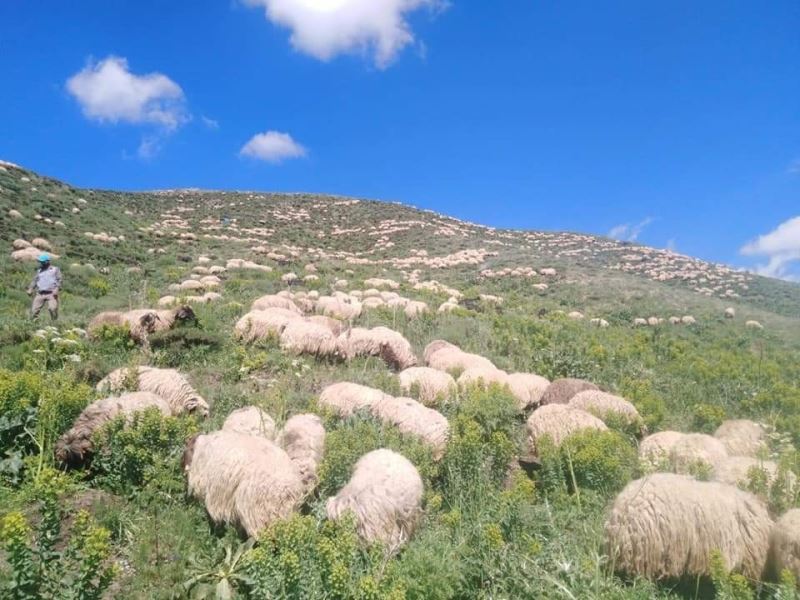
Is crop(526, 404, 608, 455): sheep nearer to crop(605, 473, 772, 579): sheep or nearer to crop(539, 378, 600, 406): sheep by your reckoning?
crop(539, 378, 600, 406): sheep

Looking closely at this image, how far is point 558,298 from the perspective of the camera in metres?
26.9

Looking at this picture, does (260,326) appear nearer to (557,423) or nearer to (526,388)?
(526,388)

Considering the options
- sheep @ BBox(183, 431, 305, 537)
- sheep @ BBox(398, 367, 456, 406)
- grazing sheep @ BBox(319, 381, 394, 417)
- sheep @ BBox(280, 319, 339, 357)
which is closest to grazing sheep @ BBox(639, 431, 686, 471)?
sheep @ BBox(398, 367, 456, 406)

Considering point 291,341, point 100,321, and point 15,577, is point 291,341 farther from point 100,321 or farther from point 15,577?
point 15,577

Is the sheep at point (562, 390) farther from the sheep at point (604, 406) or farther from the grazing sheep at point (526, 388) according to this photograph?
the sheep at point (604, 406)

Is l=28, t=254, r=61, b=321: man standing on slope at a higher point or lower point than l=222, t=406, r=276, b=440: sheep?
higher

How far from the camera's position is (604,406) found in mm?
8344

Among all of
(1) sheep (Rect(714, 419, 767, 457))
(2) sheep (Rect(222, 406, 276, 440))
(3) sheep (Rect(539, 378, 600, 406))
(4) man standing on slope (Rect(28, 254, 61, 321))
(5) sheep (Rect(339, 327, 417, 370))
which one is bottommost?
(2) sheep (Rect(222, 406, 276, 440))

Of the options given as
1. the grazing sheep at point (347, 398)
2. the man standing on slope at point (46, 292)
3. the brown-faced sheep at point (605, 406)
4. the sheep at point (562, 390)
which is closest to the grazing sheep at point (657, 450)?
the brown-faced sheep at point (605, 406)

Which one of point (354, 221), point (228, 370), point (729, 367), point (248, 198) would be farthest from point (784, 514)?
point (248, 198)

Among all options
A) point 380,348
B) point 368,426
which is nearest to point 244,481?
point 368,426

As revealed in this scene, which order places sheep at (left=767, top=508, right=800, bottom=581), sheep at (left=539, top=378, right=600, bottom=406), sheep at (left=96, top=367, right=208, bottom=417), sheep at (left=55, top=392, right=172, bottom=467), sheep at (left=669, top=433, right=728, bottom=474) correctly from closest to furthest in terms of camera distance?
sheep at (left=767, top=508, right=800, bottom=581) < sheep at (left=55, top=392, right=172, bottom=467) < sheep at (left=669, top=433, right=728, bottom=474) < sheep at (left=96, top=367, right=208, bottom=417) < sheep at (left=539, top=378, right=600, bottom=406)

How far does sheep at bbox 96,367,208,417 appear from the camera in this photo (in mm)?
7128

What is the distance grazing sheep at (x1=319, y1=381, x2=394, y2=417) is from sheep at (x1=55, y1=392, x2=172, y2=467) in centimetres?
216
